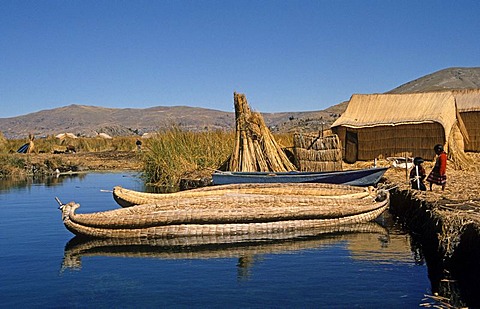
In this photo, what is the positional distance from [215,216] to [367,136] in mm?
11513

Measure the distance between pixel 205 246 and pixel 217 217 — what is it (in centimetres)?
51

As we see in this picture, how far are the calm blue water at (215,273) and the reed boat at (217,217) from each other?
287mm

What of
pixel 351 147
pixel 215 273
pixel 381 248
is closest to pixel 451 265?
pixel 381 248

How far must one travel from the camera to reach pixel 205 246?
9.18 m

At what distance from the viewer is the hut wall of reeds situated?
16734mm

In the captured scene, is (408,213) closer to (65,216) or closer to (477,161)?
(65,216)

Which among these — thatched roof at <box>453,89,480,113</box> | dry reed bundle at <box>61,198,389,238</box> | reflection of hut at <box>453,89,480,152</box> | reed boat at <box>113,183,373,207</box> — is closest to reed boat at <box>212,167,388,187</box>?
reed boat at <box>113,183,373,207</box>

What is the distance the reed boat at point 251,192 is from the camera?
1157cm

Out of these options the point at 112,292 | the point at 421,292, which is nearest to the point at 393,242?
the point at 421,292

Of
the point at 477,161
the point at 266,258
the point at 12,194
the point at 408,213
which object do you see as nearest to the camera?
the point at 266,258

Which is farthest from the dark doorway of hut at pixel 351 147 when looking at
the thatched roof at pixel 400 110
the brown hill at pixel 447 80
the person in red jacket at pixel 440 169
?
the brown hill at pixel 447 80

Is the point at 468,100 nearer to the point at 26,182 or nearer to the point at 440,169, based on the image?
the point at 440,169

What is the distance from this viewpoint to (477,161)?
1944cm

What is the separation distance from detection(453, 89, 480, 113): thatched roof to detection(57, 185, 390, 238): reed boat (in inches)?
467
